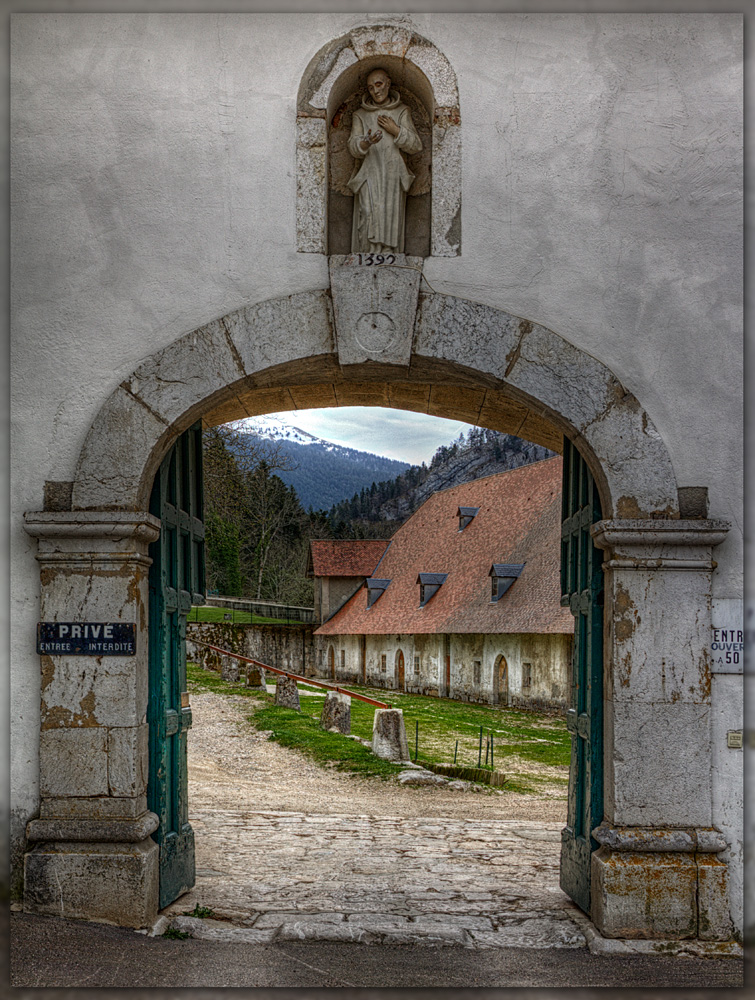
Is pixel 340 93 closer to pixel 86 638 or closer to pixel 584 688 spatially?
pixel 86 638

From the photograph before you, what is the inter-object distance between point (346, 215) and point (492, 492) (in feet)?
81.5

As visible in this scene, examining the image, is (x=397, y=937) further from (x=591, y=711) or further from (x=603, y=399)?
(x=603, y=399)

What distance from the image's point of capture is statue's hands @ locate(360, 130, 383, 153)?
512 cm

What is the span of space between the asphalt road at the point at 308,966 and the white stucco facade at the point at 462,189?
99.1 inches

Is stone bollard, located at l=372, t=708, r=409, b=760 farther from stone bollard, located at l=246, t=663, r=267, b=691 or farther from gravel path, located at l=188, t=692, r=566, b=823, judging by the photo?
stone bollard, located at l=246, t=663, r=267, b=691

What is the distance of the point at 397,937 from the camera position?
4.78 meters

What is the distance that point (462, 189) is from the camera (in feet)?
16.7

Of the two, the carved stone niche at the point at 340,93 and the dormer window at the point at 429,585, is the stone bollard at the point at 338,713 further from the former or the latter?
the dormer window at the point at 429,585

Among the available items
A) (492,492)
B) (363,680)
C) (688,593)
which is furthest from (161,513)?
(363,680)

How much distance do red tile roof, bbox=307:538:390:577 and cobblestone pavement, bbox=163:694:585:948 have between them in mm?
27709

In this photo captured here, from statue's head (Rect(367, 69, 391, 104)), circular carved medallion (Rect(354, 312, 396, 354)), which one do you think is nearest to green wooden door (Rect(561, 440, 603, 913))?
circular carved medallion (Rect(354, 312, 396, 354))

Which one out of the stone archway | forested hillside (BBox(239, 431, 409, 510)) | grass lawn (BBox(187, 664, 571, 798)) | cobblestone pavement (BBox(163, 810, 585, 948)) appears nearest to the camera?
the stone archway

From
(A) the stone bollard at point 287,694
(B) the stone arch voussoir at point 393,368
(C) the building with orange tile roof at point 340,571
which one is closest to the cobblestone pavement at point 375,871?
(B) the stone arch voussoir at point 393,368

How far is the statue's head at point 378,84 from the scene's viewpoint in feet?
16.9
